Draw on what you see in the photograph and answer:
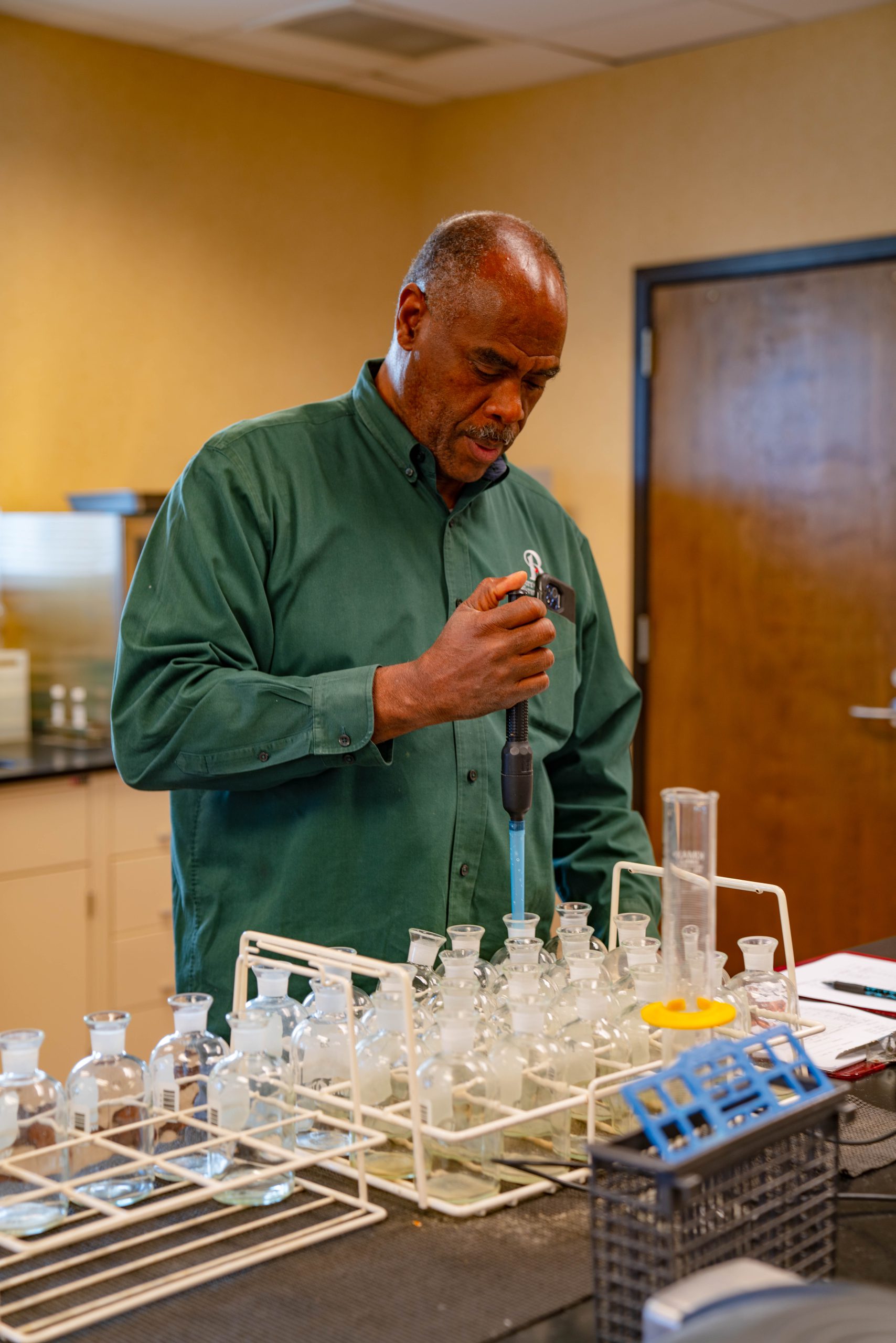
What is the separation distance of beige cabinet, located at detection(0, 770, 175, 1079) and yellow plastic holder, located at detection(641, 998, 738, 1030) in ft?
8.28

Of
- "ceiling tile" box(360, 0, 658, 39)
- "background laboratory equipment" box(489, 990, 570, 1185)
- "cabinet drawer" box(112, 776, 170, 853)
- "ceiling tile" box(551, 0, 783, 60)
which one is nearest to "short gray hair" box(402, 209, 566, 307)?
"background laboratory equipment" box(489, 990, 570, 1185)

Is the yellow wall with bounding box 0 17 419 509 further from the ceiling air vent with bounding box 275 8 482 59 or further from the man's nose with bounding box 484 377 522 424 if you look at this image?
the man's nose with bounding box 484 377 522 424

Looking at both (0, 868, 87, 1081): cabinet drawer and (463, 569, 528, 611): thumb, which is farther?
(0, 868, 87, 1081): cabinet drawer

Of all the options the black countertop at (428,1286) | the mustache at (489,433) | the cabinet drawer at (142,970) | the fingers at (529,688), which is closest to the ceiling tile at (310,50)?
the cabinet drawer at (142,970)

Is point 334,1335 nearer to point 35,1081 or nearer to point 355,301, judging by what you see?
point 35,1081

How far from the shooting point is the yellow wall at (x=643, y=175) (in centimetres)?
391

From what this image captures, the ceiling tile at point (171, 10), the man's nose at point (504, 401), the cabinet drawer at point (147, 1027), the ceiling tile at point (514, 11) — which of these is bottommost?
the cabinet drawer at point (147, 1027)

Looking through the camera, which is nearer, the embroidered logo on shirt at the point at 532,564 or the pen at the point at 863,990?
the pen at the point at 863,990

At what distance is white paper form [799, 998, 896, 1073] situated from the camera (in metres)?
1.54

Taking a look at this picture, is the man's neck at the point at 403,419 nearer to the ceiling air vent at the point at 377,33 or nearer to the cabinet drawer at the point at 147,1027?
the cabinet drawer at the point at 147,1027

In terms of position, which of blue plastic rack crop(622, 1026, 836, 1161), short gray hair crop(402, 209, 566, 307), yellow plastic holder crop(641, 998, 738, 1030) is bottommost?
blue plastic rack crop(622, 1026, 836, 1161)

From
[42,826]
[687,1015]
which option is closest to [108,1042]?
[687,1015]

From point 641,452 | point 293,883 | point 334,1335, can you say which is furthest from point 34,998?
point 334,1335

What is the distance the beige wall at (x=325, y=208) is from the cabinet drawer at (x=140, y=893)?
3.71 ft
